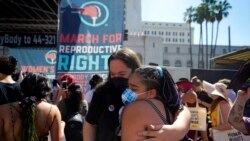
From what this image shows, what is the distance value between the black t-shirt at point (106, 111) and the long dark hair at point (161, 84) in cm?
64

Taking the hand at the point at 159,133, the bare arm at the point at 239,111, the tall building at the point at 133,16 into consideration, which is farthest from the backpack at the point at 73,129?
the tall building at the point at 133,16

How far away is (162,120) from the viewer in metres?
2.16

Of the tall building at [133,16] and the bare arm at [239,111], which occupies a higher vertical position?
the tall building at [133,16]

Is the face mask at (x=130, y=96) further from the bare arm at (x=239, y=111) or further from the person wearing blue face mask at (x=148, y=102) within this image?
the bare arm at (x=239, y=111)

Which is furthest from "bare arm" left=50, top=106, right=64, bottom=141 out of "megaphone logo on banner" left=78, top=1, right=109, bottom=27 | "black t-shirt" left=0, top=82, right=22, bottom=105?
"megaphone logo on banner" left=78, top=1, right=109, bottom=27

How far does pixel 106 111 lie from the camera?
2.96 m

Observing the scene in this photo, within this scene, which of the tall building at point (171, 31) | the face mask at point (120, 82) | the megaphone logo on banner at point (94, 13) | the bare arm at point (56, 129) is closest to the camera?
the face mask at point (120, 82)

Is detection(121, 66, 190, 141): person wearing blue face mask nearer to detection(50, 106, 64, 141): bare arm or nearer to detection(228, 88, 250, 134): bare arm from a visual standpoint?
detection(228, 88, 250, 134): bare arm

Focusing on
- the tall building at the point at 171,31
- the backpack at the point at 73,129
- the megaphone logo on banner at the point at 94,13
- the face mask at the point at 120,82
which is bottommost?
the backpack at the point at 73,129

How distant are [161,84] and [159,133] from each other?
32 centimetres

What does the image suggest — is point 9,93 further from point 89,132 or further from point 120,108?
point 120,108

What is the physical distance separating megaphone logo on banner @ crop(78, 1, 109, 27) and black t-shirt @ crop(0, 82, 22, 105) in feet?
13.1

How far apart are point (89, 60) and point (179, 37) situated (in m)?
133

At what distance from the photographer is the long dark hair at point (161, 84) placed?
2246 mm
